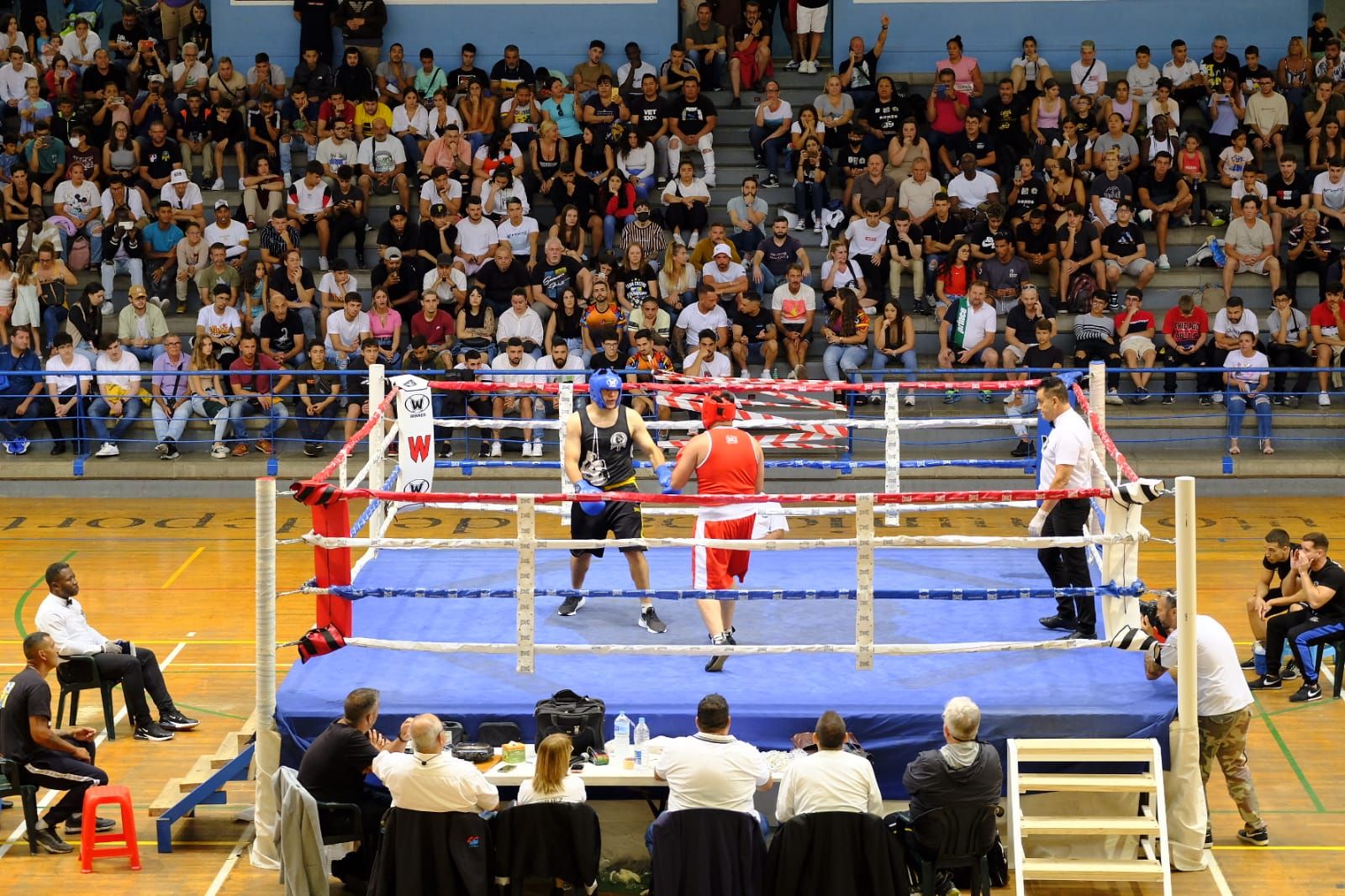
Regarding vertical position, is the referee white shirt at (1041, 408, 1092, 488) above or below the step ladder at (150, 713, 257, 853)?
above

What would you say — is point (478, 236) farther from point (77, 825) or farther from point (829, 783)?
point (829, 783)

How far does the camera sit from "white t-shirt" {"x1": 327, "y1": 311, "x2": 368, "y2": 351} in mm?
16516

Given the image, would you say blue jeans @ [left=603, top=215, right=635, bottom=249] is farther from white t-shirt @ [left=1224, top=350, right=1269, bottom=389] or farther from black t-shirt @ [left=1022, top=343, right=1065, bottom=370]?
white t-shirt @ [left=1224, top=350, right=1269, bottom=389]

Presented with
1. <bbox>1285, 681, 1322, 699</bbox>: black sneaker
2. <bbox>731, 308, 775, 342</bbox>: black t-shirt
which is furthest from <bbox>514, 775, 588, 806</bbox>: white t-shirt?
<bbox>731, 308, 775, 342</bbox>: black t-shirt

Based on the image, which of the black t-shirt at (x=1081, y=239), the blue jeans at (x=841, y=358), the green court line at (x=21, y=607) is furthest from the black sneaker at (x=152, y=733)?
the black t-shirt at (x=1081, y=239)

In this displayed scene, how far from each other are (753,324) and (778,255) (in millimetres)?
1109

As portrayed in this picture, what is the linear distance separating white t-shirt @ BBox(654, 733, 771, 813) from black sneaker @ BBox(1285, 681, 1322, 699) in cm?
468

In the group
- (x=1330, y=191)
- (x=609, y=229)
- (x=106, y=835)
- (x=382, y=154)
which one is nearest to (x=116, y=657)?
(x=106, y=835)

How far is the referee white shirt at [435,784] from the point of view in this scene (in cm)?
711

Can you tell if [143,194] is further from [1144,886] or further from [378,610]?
[1144,886]

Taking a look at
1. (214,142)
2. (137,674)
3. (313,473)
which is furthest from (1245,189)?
(137,674)

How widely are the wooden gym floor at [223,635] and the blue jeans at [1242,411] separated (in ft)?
2.84

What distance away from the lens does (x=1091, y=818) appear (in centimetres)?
789

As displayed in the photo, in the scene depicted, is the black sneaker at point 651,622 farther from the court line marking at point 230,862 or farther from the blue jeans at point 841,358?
the blue jeans at point 841,358
